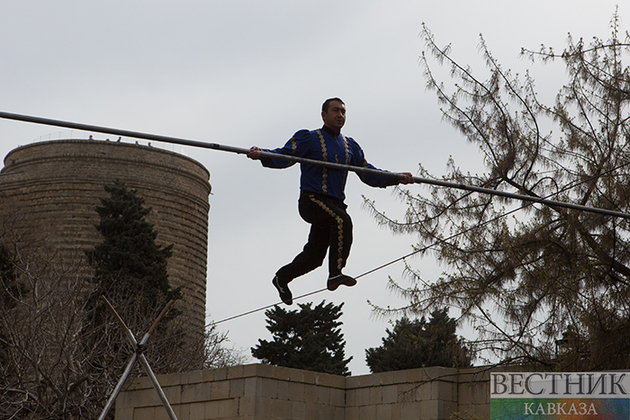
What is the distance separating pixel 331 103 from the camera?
18.6ft

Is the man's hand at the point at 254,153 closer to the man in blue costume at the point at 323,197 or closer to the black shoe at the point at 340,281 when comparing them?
the man in blue costume at the point at 323,197

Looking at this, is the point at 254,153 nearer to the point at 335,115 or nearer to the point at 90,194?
the point at 335,115

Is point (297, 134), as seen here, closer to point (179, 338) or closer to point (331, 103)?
point (331, 103)

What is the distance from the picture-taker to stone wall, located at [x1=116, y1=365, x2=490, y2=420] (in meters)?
15.2

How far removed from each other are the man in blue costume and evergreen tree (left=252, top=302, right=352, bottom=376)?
26799 millimetres

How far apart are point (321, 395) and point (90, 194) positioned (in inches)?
784

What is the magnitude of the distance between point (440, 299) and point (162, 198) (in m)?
22.8

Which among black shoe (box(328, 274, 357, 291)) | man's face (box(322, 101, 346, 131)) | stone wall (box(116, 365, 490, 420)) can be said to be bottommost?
black shoe (box(328, 274, 357, 291))

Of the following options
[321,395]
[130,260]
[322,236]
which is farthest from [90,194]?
[322,236]

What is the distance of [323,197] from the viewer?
18.4 feet

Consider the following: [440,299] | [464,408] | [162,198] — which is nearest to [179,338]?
[162,198]

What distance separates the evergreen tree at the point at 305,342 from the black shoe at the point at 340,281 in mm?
27030

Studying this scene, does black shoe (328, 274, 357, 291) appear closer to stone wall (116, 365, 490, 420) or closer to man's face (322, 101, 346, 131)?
man's face (322, 101, 346, 131)

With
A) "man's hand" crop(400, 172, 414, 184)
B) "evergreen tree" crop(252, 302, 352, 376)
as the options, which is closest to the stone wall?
"man's hand" crop(400, 172, 414, 184)
